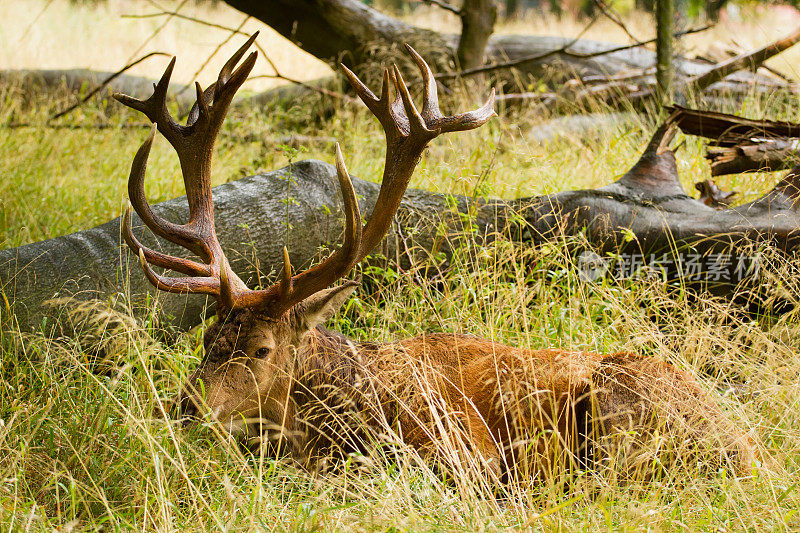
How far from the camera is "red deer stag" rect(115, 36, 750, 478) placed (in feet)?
9.72

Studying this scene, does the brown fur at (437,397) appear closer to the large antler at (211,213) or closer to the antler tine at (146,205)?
the large antler at (211,213)

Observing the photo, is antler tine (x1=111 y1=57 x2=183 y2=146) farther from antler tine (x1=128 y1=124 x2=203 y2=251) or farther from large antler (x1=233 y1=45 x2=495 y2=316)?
large antler (x1=233 y1=45 x2=495 y2=316)

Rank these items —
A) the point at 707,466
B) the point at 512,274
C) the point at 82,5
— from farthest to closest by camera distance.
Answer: the point at 82,5 → the point at 512,274 → the point at 707,466

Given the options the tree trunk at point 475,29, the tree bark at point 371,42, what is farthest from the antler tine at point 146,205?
the tree trunk at point 475,29

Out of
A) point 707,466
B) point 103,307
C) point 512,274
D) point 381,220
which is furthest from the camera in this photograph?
point 512,274

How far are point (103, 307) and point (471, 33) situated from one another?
206 inches

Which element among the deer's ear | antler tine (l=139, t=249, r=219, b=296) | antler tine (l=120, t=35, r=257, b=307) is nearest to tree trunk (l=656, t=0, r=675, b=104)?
antler tine (l=120, t=35, r=257, b=307)

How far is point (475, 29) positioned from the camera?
24.8 ft

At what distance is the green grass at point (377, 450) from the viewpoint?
2449 millimetres

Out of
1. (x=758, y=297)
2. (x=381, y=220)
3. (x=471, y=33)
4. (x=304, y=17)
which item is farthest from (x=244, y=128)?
(x=758, y=297)

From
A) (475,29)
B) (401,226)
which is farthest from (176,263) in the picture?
(475,29)

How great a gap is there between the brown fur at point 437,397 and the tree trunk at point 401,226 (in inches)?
31.2

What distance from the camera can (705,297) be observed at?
4.31 meters

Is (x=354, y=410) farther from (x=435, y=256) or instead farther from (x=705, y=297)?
(x=705, y=297)
